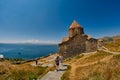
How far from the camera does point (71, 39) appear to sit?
5756cm

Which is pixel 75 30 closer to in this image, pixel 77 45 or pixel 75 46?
pixel 77 45

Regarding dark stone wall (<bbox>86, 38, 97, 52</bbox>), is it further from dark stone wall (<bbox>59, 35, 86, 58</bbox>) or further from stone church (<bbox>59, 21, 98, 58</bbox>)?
dark stone wall (<bbox>59, 35, 86, 58</bbox>)

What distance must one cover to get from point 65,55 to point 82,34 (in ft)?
25.8

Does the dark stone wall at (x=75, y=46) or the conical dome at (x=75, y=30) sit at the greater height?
the conical dome at (x=75, y=30)

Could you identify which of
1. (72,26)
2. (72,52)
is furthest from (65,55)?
(72,26)

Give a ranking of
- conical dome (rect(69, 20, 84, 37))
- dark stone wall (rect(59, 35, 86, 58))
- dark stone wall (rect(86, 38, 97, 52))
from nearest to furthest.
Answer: dark stone wall (rect(59, 35, 86, 58)), dark stone wall (rect(86, 38, 97, 52)), conical dome (rect(69, 20, 84, 37))

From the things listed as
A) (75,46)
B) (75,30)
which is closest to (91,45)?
(75,46)

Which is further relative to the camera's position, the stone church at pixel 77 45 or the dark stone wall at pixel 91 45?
the dark stone wall at pixel 91 45

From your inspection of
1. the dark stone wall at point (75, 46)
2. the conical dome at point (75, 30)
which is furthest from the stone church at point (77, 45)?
the conical dome at point (75, 30)

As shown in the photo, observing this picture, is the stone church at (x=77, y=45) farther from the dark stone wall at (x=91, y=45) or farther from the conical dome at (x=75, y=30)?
the conical dome at (x=75, y=30)

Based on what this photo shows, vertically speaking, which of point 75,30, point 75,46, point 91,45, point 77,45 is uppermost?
point 75,30

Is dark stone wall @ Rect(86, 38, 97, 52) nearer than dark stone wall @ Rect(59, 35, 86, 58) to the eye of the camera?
No

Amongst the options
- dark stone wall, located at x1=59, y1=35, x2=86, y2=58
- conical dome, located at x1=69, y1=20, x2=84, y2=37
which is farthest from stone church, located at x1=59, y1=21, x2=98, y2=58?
conical dome, located at x1=69, y1=20, x2=84, y2=37

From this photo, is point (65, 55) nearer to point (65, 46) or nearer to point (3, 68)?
point (65, 46)
